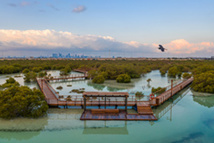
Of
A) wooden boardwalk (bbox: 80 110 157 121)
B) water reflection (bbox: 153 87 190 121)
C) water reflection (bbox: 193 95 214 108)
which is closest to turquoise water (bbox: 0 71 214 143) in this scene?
water reflection (bbox: 153 87 190 121)

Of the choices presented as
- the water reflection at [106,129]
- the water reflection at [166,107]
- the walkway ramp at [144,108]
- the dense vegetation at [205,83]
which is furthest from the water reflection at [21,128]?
the dense vegetation at [205,83]

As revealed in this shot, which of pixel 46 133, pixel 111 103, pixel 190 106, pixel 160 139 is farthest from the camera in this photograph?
pixel 190 106

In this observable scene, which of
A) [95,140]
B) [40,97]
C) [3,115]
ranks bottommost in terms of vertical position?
[95,140]

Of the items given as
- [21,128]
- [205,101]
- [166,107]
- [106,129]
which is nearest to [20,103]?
[21,128]

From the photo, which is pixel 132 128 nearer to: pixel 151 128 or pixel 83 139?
pixel 151 128

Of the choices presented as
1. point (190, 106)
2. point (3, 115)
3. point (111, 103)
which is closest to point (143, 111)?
point (111, 103)

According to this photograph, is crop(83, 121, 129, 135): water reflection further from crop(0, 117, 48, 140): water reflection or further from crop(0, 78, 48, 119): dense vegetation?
crop(0, 78, 48, 119): dense vegetation

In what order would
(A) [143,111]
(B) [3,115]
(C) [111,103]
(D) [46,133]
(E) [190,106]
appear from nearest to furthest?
(D) [46,133] < (B) [3,115] < (A) [143,111] < (C) [111,103] < (E) [190,106]
